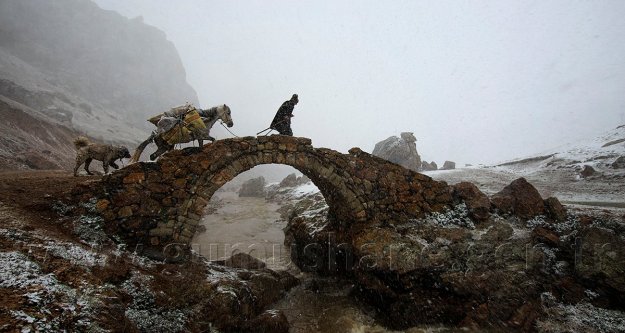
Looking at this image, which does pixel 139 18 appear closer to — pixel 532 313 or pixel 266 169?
pixel 266 169

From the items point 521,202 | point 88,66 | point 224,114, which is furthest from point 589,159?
point 88,66

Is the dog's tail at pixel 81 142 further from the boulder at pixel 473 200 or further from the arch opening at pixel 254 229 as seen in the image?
the boulder at pixel 473 200

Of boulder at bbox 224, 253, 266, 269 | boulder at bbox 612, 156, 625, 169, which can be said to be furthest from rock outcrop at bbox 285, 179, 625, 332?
boulder at bbox 612, 156, 625, 169

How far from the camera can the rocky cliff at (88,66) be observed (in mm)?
42250

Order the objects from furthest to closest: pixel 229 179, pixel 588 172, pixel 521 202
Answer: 1. pixel 588 172
2. pixel 521 202
3. pixel 229 179

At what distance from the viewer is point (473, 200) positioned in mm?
9383

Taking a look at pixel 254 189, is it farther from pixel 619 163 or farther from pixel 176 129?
pixel 619 163

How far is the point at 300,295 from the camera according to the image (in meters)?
9.07

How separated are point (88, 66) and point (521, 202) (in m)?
88.4

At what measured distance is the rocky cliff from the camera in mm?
42250

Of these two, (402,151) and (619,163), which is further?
(402,151)

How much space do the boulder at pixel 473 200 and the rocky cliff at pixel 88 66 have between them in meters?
37.4

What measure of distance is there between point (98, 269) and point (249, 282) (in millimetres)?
3443

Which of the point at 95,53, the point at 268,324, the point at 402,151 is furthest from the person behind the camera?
the point at 95,53
